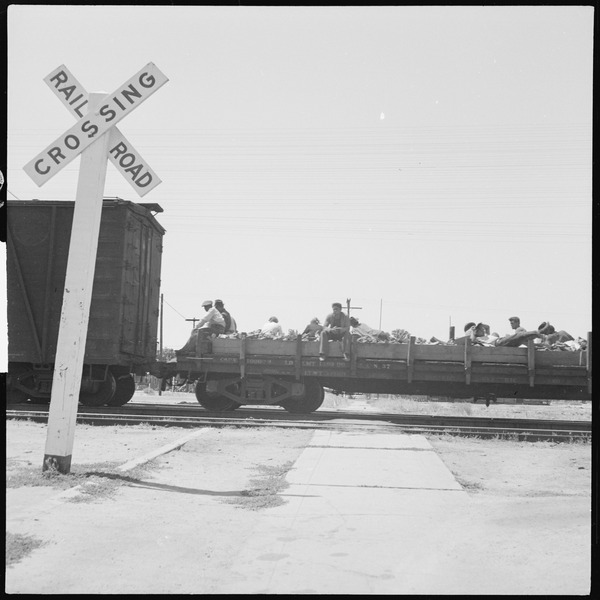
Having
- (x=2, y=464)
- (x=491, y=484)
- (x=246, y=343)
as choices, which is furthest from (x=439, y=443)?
(x=2, y=464)

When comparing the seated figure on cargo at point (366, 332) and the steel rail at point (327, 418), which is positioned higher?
the seated figure on cargo at point (366, 332)

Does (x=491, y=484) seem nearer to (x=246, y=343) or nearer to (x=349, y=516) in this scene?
(x=349, y=516)

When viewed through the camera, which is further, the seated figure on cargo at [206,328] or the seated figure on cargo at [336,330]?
the seated figure on cargo at [206,328]

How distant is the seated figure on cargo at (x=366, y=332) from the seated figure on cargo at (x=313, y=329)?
65cm

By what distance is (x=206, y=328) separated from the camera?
43.9 ft

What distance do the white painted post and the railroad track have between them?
477 cm

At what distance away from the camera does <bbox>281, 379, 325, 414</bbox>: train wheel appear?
536 inches

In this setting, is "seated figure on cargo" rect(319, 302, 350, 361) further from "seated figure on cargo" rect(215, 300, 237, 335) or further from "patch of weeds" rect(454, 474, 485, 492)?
"patch of weeds" rect(454, 474, 485, 492)

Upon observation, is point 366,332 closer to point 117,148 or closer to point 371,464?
point 371,464

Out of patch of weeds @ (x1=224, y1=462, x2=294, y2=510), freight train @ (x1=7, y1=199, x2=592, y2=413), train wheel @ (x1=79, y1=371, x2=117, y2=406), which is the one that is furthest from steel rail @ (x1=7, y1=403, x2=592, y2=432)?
patch of weeds @ (x1=224, y1=462, x2=294, y2=510)

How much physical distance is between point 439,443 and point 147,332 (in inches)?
275

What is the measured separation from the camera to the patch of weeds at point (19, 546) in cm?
355

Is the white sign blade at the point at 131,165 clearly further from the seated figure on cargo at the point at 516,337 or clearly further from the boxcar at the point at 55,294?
the seated figure on cargo at the point at 516,337

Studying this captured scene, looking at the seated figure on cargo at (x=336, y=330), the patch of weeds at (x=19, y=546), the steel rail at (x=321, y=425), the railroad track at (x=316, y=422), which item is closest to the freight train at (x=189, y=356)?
the seated figure on cargo at (x=336, y=330)
